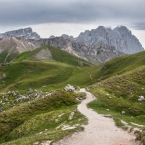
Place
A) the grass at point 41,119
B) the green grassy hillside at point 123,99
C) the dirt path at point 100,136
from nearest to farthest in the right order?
the dirt path at point 100,136 → the grass at point 41,119 → the green grassy hillside at point 123,99

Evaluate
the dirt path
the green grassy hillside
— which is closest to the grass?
the dirt path

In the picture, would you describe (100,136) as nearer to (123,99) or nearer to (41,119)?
(41,119)

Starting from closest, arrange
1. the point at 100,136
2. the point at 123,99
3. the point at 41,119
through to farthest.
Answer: the point at 100,136, the point at 41,119, the point at 123,99

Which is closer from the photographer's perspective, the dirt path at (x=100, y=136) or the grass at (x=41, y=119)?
the dirt path at (x=100, y=136)

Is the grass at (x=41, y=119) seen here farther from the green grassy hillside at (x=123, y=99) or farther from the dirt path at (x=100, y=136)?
the green grassy hillside at (x=123, y=99)

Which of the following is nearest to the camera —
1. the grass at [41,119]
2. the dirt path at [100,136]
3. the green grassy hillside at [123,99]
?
the dirt path at [100,136]

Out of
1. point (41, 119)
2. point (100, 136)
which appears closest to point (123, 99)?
point (41, 119)

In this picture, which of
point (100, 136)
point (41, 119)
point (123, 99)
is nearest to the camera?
point (100, 136)

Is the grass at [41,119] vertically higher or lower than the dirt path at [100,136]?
lower

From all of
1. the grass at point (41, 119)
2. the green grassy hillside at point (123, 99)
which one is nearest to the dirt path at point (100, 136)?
the grass at point (41, 119)

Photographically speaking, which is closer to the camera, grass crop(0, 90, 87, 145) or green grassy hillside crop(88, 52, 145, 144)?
grass crop(0, 90, 87, 145)

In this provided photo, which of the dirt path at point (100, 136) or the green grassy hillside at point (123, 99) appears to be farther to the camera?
the green grassy hillside at point (123, 99)

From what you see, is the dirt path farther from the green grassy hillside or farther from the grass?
the green grassy hillside

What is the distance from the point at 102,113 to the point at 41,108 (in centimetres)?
1738
